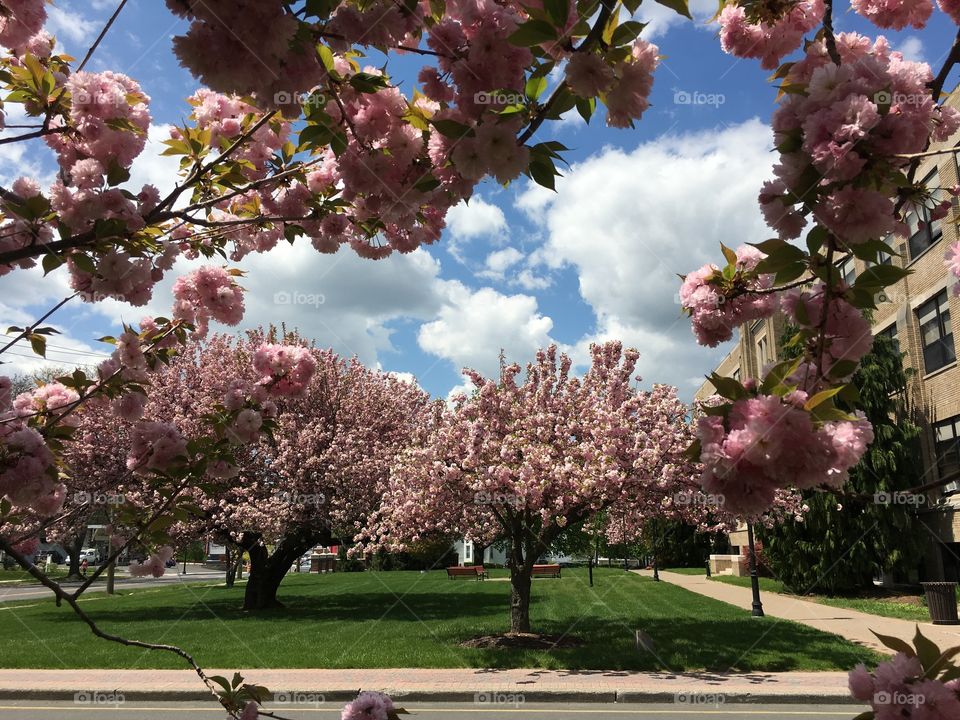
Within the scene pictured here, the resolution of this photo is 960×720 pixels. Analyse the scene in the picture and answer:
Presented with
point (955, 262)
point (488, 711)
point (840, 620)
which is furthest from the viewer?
point (840, 620)

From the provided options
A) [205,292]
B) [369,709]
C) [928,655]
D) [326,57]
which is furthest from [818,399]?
[205,292]

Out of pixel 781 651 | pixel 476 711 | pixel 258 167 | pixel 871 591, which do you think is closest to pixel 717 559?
pixel 871 591

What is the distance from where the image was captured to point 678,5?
1673 millimetres

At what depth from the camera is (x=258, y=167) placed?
3.59m

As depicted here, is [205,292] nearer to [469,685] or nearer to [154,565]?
[154,565]

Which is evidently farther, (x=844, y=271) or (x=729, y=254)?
(x=844, y=271)

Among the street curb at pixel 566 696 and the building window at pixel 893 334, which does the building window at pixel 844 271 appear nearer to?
the building window at pixel 893 334

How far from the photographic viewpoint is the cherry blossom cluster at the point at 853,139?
1.54m

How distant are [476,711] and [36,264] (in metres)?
7.85

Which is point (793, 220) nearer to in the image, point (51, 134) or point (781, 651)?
point (51, 134)

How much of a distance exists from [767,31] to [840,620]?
16.5 m

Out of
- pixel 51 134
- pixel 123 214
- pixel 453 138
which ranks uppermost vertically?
pixel 51 134

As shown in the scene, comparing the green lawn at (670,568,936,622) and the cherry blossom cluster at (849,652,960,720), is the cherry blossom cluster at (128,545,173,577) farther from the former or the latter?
the green lawn at (670,568,936,622)


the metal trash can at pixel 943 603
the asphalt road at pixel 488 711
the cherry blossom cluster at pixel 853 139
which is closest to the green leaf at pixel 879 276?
the cherry blossom cluster at pixel 853 139
